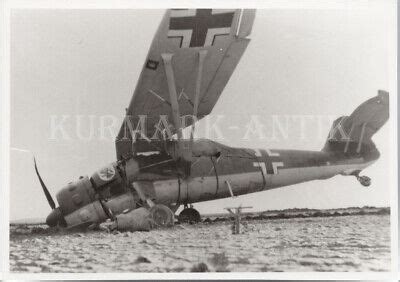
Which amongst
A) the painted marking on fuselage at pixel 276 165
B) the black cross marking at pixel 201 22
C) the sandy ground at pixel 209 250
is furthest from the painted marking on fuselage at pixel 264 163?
the black cross marking at pixel 201 22

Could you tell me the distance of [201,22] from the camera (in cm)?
715

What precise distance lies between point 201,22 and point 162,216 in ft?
10.3

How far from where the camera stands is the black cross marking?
7.03 metres

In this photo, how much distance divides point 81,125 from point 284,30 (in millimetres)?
3632

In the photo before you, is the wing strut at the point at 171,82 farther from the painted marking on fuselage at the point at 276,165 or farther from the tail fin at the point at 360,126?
the tail fin at the point at 360,126

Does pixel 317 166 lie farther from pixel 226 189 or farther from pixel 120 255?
pixel 120 255

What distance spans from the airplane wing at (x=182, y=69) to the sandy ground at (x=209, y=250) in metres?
1.80

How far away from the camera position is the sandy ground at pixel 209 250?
646 centimetres

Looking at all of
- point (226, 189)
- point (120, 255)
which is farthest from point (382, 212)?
point (120, 255)

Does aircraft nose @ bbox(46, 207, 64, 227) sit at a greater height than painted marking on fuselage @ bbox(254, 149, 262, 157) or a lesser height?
lesser

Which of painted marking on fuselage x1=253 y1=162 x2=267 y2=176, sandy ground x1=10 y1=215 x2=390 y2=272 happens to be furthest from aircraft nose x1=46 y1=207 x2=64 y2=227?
painted marking on fuselage x1=253 y1=162 x2=267 y2=176

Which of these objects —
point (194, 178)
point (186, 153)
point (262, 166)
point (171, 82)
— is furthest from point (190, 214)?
point (171, 82)

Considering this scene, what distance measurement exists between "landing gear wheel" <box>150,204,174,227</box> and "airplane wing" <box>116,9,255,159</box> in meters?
1.24

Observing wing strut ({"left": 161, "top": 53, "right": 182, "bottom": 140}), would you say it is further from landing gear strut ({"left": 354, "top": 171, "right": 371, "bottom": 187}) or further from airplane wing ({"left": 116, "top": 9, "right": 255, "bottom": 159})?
landing gear strut ({"left": 354, "top": 171, "right": 371, "bottom": 187})
